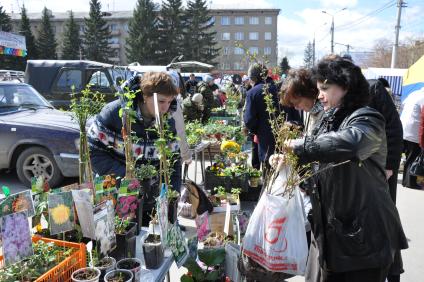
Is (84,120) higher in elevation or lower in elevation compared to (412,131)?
higher

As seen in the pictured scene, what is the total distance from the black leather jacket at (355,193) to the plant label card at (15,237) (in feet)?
3.95

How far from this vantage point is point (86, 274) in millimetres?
1545

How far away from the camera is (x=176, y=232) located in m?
1.96

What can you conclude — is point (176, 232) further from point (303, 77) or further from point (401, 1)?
point (401, 1)

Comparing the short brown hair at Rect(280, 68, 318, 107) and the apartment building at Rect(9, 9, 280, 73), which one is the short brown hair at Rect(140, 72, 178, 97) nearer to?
the short brown hair at Rect(280, 68, 318, 107)

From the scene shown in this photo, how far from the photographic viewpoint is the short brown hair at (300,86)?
2.90 metres

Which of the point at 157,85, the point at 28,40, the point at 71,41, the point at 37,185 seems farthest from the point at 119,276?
the point at 71,41

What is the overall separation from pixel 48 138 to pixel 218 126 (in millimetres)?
3296

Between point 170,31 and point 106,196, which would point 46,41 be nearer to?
point 170,31

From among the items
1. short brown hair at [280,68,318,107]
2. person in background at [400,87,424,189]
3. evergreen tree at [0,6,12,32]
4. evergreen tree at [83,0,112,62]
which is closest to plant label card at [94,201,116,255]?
short brown hair at [280,68,318,107]

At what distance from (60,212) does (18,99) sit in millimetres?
5313

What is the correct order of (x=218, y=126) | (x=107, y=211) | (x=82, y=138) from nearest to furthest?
(x=107, y=211) < (x=82, y=138) < (x=218, y=126)

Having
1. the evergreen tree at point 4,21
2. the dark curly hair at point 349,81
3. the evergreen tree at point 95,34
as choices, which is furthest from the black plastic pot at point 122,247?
the evergreen tree at point 95,34

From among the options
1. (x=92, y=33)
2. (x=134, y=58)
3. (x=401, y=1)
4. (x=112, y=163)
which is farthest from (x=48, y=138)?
(x=92, y=33)
